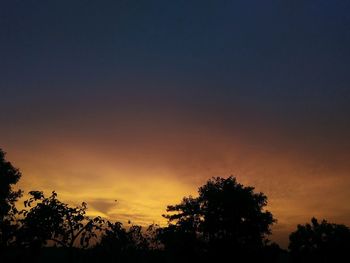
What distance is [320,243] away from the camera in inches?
2876

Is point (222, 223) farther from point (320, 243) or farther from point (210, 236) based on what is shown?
point (320, 243)

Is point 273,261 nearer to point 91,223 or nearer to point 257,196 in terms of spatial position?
point 257,196

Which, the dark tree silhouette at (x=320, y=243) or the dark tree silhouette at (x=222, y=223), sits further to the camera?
the dark tree silhouette at (x=320, y=243)

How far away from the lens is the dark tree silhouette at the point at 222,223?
5641cm

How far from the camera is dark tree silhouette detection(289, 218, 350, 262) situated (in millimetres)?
68750

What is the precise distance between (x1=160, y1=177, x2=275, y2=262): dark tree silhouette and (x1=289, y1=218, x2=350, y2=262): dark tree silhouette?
17.6m

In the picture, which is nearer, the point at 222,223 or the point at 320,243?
the point at 222,223

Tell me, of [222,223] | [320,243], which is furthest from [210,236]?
[320,243]

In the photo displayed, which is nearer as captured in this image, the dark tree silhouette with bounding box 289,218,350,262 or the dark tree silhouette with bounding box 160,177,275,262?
the dark tree silhouette with bounding box 160,177,275,262

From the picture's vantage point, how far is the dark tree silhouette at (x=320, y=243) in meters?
68.8

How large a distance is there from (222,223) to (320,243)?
88.7 ft

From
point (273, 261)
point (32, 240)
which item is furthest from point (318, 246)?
point (32, 240)

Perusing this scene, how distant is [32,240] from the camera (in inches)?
1331

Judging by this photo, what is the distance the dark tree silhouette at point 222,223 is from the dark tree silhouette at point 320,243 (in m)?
17.6
